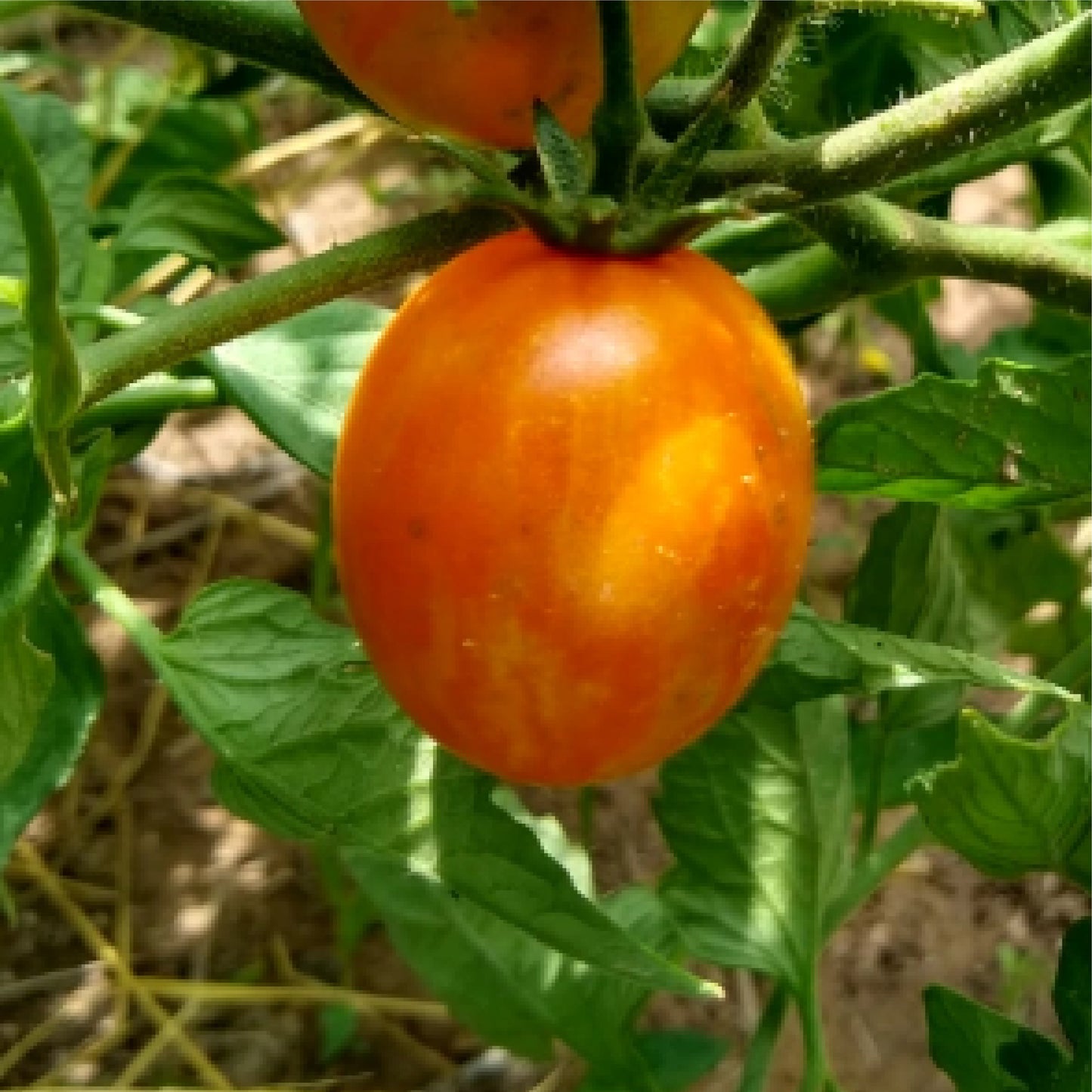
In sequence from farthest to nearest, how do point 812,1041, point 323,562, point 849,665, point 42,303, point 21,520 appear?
point 323,562 → point 812,1041 → point 849,665 → point 21,520 → point 42,303

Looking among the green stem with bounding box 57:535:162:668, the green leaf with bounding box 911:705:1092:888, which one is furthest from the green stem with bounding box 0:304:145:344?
the green leaf with bounding box 911:705:1092:888

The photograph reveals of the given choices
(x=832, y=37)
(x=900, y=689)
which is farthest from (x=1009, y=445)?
(x=832, y=37)

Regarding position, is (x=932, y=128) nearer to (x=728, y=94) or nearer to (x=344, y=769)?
(x=728, y=94)

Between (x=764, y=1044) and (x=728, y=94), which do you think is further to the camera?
(x=764, y=1044)

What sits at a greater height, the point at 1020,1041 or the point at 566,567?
the point at 566,567

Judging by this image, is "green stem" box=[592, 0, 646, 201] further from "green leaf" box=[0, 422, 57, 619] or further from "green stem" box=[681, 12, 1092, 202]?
"green leaf" box=[0, 422, 57, 619]

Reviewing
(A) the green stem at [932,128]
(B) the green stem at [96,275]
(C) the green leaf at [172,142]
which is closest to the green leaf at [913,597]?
(A) the green stem at [932,128]

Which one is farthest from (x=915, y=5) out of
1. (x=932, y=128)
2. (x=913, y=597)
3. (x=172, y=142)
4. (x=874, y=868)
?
(x=172, y=142)
